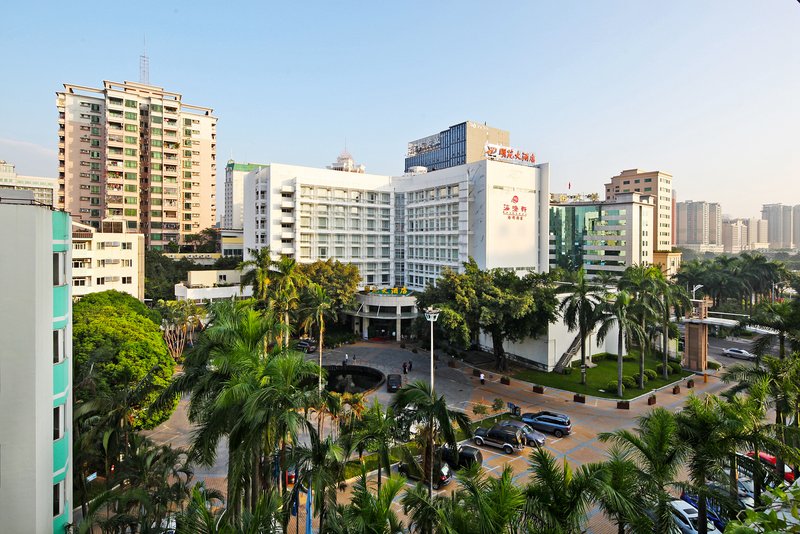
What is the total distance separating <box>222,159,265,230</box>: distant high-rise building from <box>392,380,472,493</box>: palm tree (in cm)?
10687

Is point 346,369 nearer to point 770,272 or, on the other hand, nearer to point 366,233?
point 366,233

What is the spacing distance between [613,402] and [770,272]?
5211 cm

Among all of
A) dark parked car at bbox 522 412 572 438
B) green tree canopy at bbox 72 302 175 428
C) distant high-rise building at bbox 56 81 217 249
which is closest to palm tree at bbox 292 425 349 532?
green tree canopy at bbox 72 302 175 428

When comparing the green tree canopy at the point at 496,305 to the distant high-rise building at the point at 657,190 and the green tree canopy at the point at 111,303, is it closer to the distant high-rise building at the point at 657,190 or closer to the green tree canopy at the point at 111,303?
the green tree canopy at the point at 111,303

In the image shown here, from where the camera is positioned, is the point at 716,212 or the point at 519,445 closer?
the point at 519,445

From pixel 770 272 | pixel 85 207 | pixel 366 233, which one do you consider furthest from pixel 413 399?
pixel 85 207

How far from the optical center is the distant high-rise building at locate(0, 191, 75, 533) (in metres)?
12.3

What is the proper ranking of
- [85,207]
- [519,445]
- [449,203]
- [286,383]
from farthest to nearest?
[85,207] < [449,203] < [519,445] < [286,383]

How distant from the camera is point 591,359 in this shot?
42.7m

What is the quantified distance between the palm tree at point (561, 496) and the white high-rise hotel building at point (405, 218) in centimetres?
4492

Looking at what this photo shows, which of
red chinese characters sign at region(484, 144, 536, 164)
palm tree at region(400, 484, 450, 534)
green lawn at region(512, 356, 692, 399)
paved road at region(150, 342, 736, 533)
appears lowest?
paved road at region(150, 342, 736, 533)

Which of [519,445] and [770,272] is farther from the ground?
[770,272]

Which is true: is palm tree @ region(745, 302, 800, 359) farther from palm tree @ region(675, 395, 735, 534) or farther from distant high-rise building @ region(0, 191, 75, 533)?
distant high-rise building @ region(0, 191, 75, 533)

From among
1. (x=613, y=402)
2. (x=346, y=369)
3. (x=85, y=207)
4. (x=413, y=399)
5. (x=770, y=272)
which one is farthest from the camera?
(x=85, y=207)
